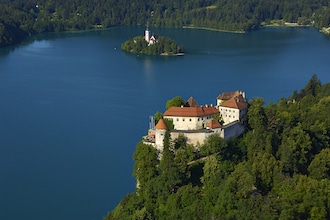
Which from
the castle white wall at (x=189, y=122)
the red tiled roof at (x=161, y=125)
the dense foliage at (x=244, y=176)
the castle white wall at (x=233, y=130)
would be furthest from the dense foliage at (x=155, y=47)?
the red tiled roof at (x=161, y=125)

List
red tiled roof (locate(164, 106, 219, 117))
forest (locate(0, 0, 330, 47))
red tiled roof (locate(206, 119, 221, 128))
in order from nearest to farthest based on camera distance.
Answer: red tiled roof (locate(206, 119, 221, 128)), red tiled roof (locate(164, 106, 219, 117)), forest (locate(0, 0, 330, 47))

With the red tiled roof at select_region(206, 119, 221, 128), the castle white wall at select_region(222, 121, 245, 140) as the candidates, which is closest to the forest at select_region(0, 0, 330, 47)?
the castle white wall at select_region(222, 121, 245, 140)

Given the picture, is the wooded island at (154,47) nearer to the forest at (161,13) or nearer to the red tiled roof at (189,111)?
the forest at (161,13)

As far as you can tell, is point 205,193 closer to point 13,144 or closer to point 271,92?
point 13,144

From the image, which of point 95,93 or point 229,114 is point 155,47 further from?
point 229,114

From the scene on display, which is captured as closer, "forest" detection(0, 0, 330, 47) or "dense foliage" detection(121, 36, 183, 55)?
"dense foliage" detection(121, 36, 183, 55)

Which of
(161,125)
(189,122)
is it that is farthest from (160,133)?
(189,122)

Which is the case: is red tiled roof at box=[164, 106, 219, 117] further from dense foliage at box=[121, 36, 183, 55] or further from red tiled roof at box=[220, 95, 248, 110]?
dense foliage at box=[121, 36, 183, 55]
